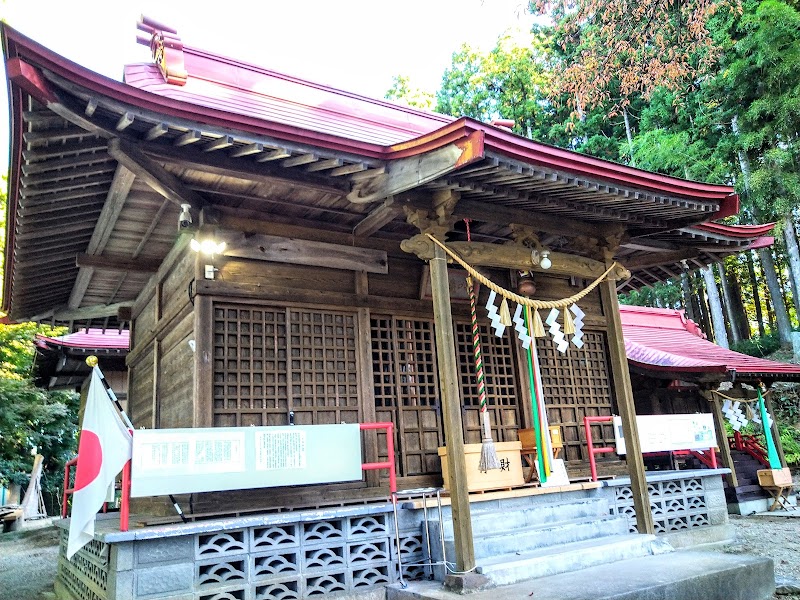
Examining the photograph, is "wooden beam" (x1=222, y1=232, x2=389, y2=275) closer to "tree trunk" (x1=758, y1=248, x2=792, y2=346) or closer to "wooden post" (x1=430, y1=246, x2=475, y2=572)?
"wooden post" (x1=430, y1=246, x2=475, y2=572)

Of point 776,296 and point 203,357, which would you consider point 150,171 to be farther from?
point 776,296

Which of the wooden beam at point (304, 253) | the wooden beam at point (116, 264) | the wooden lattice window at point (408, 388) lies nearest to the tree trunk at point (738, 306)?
the wooden lattice window at point (408, 388)

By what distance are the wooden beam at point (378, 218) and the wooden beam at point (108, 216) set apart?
247 cm

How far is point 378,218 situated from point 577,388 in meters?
4.33

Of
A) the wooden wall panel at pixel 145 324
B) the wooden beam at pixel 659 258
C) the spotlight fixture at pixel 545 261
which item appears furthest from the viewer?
the wooden wall panel at pixel 145 324

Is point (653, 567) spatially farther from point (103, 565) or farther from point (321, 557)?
point (103, 565)

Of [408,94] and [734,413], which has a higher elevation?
[408,94]

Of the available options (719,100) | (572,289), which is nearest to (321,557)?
(572,289)

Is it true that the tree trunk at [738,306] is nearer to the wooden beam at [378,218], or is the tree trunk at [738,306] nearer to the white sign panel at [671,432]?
the white sign panel at [671,432]

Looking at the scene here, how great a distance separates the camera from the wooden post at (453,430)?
17.5 feet

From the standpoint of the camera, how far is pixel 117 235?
24.8 feet

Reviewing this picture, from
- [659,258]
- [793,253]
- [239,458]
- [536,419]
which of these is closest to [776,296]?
[793,253]

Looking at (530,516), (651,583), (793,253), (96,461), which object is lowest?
(651,583)

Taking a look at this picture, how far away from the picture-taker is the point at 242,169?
5633 millimetres
